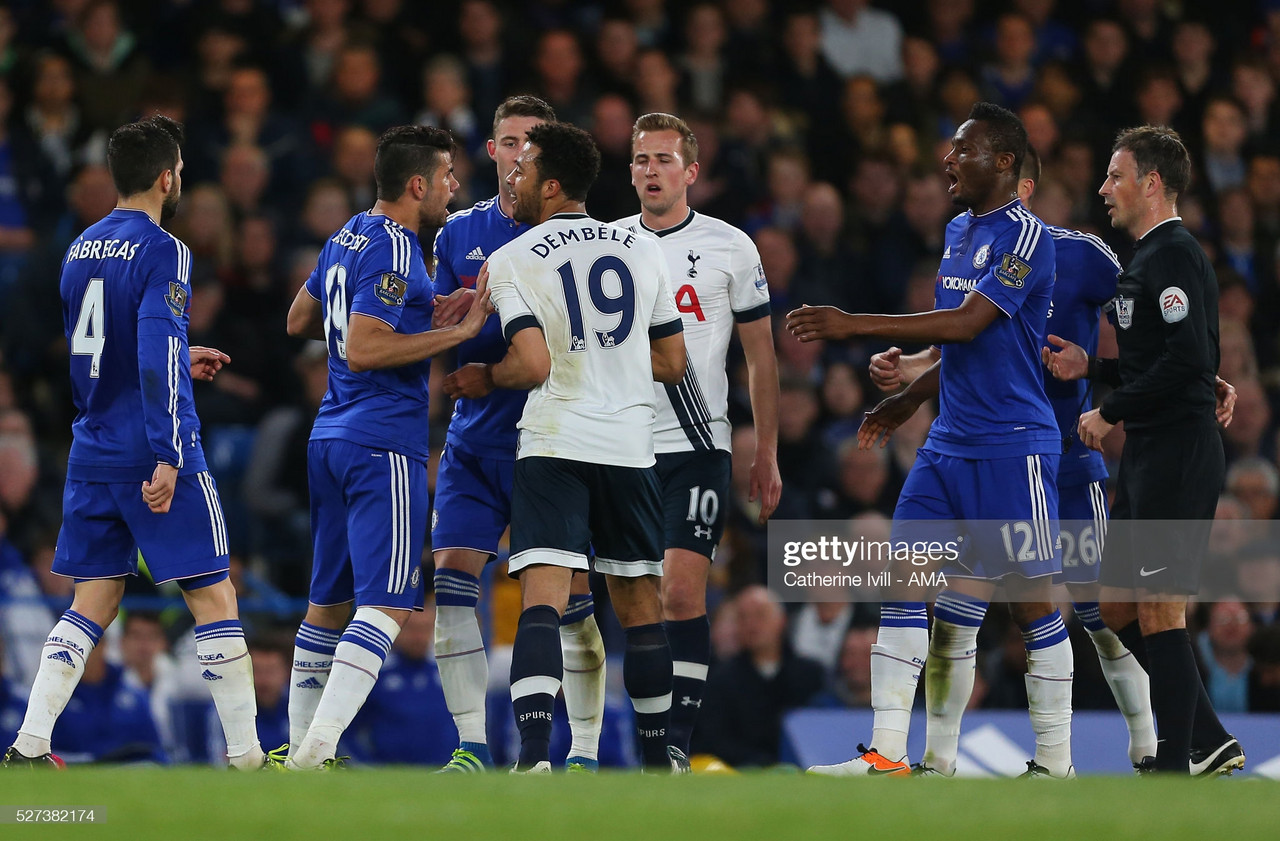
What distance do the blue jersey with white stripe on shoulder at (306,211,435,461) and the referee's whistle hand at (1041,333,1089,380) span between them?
271 cm

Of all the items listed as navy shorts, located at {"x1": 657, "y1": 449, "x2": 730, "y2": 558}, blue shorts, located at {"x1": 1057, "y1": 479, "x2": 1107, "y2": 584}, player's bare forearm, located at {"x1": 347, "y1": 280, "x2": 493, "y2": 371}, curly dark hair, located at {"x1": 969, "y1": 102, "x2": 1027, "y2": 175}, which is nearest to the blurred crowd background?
blue shorts, located at {"x1": 1057, "y1": 479, "x2": 1107, "y2": 584}

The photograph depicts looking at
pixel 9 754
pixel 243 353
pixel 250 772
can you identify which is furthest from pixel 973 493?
pixel 243 353

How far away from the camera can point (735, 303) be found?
7633 mm

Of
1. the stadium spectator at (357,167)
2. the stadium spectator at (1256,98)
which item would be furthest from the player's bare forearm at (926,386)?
the stadium spectator at (1256,98)

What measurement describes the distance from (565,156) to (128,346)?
195 cm

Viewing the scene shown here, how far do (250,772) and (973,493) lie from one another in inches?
124

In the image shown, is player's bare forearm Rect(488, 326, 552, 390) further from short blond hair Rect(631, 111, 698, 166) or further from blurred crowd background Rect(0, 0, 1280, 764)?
blurred crowd background Rect(0, 0, 1280, 764)

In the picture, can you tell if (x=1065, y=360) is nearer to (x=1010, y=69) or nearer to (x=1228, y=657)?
(x=1228, y=657)

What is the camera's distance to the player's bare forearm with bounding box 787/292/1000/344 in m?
6.60

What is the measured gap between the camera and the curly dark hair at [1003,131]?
691 cm

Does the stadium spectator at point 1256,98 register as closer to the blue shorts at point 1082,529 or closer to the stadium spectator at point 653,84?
the stadium spectator at point 653,84

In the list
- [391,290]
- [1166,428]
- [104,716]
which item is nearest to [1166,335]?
[1166,428]

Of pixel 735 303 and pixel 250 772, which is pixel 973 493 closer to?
pixel 735 303

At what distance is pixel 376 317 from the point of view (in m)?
6.42
